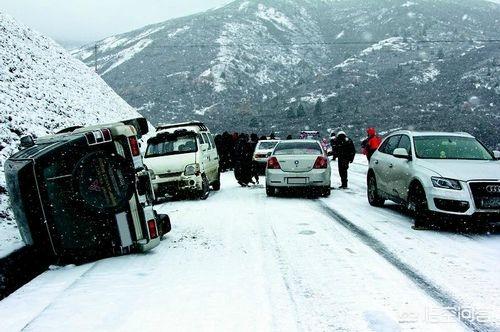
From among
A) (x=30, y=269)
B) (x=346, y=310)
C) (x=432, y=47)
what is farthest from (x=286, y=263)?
(x=432, y=47)

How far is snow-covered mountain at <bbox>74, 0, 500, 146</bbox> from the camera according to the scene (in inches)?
4341

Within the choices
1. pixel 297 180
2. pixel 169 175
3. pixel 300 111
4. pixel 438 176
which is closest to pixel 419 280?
pixel 438 176

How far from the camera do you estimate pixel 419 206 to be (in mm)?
7465

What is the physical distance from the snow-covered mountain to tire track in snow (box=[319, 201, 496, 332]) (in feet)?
279

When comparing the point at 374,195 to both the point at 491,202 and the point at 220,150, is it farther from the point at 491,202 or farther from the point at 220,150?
the point at 220,150

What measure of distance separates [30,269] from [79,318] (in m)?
2.21

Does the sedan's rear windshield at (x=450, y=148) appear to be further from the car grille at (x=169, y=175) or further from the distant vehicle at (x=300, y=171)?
→ the car grille at (x=169, y=175)

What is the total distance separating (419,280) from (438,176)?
2967mm

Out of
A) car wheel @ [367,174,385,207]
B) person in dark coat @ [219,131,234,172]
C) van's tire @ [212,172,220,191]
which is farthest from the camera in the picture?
person in dark coat @ [219,131,234,172]

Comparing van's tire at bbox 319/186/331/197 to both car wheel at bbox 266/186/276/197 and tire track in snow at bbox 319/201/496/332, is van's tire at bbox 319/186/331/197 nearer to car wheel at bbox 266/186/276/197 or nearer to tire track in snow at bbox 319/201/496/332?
car wheel at bbox 266/186/276/197

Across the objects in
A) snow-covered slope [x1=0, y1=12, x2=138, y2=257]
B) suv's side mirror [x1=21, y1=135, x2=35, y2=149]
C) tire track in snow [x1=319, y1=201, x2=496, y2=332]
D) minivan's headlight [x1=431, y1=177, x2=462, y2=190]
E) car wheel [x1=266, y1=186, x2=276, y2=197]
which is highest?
snow-covered slope [x1=0, y1=12, x2=138, y2=257]

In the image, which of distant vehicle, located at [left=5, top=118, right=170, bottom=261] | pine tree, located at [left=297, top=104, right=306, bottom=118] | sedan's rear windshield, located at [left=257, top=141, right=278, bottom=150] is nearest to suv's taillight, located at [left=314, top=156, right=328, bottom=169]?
distant vehicle, located at [left=5, top=118, right=170, bottom=261]

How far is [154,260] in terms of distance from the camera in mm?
5719

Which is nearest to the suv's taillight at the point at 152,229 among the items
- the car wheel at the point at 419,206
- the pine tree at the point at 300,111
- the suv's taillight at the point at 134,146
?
the suv's taillight at the point at 134,146
